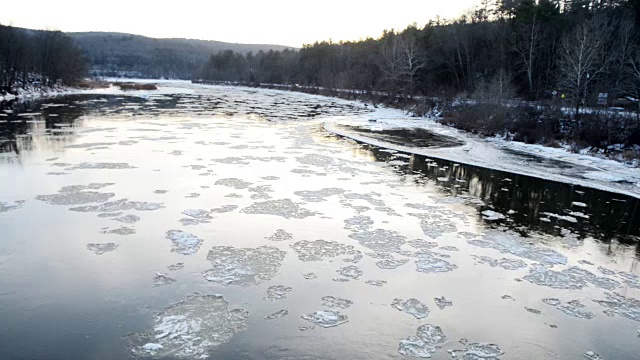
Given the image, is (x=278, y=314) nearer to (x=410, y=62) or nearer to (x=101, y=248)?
(x=101, y=248)

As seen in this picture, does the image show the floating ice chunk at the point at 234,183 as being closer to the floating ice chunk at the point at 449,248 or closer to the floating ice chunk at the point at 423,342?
the floating ice chunk at the point at 449,248

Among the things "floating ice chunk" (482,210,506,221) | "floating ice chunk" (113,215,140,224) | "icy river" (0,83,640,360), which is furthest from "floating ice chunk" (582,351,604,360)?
"floating ice chunk" (113,215,140,224)

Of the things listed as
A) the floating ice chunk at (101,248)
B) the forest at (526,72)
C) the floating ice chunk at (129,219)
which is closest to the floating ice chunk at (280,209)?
the floating ice chunk at (129,219)

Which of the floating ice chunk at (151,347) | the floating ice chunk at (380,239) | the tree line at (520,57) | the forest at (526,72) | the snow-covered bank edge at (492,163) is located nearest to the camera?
the floating ice chunk at (151,347)

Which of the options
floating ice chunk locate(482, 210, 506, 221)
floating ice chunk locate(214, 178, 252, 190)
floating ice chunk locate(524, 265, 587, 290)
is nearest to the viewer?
floating ice chunk locate(524, 265, 587, 290)

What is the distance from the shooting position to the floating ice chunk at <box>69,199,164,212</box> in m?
9.60

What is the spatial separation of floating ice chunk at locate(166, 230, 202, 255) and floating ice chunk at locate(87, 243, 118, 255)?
38.4 inches

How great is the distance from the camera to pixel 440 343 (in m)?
5.23

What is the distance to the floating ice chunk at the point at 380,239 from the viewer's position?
8.30m

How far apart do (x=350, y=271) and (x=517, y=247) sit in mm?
3678

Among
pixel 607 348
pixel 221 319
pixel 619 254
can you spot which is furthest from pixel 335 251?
pixel 619 254

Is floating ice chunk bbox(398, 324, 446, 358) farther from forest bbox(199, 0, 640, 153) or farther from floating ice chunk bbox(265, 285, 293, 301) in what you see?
forest bbox(199, 0, 640, 153)

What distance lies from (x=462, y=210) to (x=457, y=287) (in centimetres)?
466

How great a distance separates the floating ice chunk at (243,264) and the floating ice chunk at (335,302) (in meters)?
1.09
